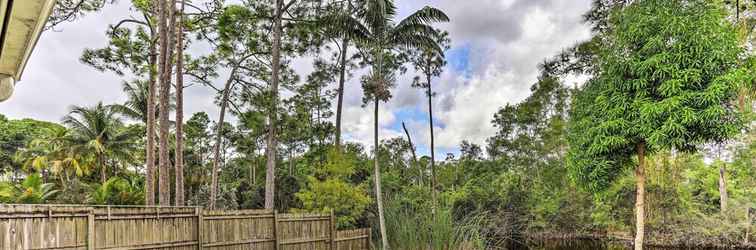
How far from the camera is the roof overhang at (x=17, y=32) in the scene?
114cm

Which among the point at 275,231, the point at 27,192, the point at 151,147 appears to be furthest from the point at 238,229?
the point at 27,192

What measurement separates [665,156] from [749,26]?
628cm

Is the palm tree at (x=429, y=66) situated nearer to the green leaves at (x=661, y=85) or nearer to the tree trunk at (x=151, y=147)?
the green leaves at (x=661, y=85)

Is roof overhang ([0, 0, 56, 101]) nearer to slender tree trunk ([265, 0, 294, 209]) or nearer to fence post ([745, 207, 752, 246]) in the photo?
slender tree trunk ([265, 0, 294, 209])

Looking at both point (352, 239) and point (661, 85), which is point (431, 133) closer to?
point (352, 239)

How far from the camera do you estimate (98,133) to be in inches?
640

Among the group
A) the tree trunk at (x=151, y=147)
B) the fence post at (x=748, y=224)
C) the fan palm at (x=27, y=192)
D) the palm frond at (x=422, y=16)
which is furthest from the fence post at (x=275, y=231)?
the fence post at (x=748, y=224)

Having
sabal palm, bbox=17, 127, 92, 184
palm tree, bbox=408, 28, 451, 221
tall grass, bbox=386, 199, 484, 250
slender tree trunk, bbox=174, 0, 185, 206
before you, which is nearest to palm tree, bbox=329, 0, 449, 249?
tall grass, bbox=386, 199, 484, 250

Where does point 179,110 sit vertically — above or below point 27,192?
above

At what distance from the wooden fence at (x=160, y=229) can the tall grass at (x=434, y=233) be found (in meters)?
1.26

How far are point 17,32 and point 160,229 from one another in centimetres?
471

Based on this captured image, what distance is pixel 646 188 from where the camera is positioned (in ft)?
45.2

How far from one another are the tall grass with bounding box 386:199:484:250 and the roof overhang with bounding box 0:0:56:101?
5921 millimetres

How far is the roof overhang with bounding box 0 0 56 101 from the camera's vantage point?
3.73 feet
